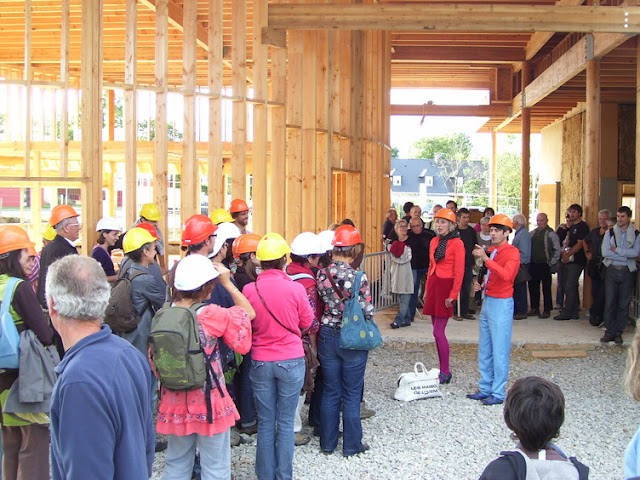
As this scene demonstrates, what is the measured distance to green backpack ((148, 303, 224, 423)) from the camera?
3.88m

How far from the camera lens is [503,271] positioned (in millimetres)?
6820

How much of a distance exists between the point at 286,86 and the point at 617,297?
594 centimetres

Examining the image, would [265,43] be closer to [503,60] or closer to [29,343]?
[29,343]

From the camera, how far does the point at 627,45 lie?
12.9 m

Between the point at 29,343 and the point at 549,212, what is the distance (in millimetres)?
22495

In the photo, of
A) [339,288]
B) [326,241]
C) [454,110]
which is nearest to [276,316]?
[339,288]

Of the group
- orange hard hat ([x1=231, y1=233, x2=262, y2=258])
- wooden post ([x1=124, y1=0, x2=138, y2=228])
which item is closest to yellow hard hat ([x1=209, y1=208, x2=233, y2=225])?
wooden post ([x1=124, y1=0, x2=138, y2=228])

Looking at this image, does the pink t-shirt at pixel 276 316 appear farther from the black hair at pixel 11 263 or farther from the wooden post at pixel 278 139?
the wooden post at pixel 278 139

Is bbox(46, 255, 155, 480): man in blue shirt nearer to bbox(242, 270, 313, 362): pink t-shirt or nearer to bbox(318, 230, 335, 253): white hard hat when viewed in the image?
bbox(242, 270, 313, 362): pink t-shirt

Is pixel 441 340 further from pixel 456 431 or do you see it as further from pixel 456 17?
pixel 456 17

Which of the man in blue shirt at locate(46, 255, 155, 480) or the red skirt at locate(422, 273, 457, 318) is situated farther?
the red skirt at locate(422, 273, 457, 318)

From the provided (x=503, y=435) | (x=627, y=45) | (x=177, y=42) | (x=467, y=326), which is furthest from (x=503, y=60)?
(x=503, y=435)

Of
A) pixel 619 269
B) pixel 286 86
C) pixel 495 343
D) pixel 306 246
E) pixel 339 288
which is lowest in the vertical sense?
pixel 495 343

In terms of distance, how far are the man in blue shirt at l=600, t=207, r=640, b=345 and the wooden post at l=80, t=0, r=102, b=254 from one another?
24.0 ft
